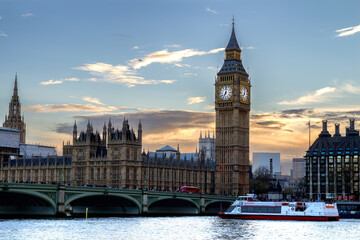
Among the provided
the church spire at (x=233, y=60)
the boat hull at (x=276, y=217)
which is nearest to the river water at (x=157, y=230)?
the boat hull at (x=276, y=217)

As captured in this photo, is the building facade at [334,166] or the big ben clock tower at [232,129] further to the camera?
the big ben clock tower at [232,129]

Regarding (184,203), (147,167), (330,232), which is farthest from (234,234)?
(147,167)

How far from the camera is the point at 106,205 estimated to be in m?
135

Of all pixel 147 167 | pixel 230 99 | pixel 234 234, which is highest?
pixel 230 99

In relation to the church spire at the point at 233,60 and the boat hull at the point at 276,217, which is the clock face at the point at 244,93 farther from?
the boat hull at the point at 276,217

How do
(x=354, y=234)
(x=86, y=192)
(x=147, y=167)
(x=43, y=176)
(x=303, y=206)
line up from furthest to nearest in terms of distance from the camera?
1. (x=43, y=176)
2. (x=147, y=167)
3. (x=303, y=206)
4. (x=86, y=192)
5. (x=354, y=234)

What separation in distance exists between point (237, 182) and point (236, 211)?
183 feet

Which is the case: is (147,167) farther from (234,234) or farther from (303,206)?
(234,234)

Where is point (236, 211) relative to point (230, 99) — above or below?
below

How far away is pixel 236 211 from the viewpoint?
132000 mm

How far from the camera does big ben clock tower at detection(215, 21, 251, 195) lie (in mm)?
189000

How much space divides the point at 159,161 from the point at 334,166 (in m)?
47.7

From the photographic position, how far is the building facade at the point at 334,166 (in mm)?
182875

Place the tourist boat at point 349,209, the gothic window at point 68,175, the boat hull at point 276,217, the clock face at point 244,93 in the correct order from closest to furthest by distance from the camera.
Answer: the boat hull at point 276,217 → the tourist boat at point 349,209 → the gothic window at point 68,175 → the clock face at point 244,93
